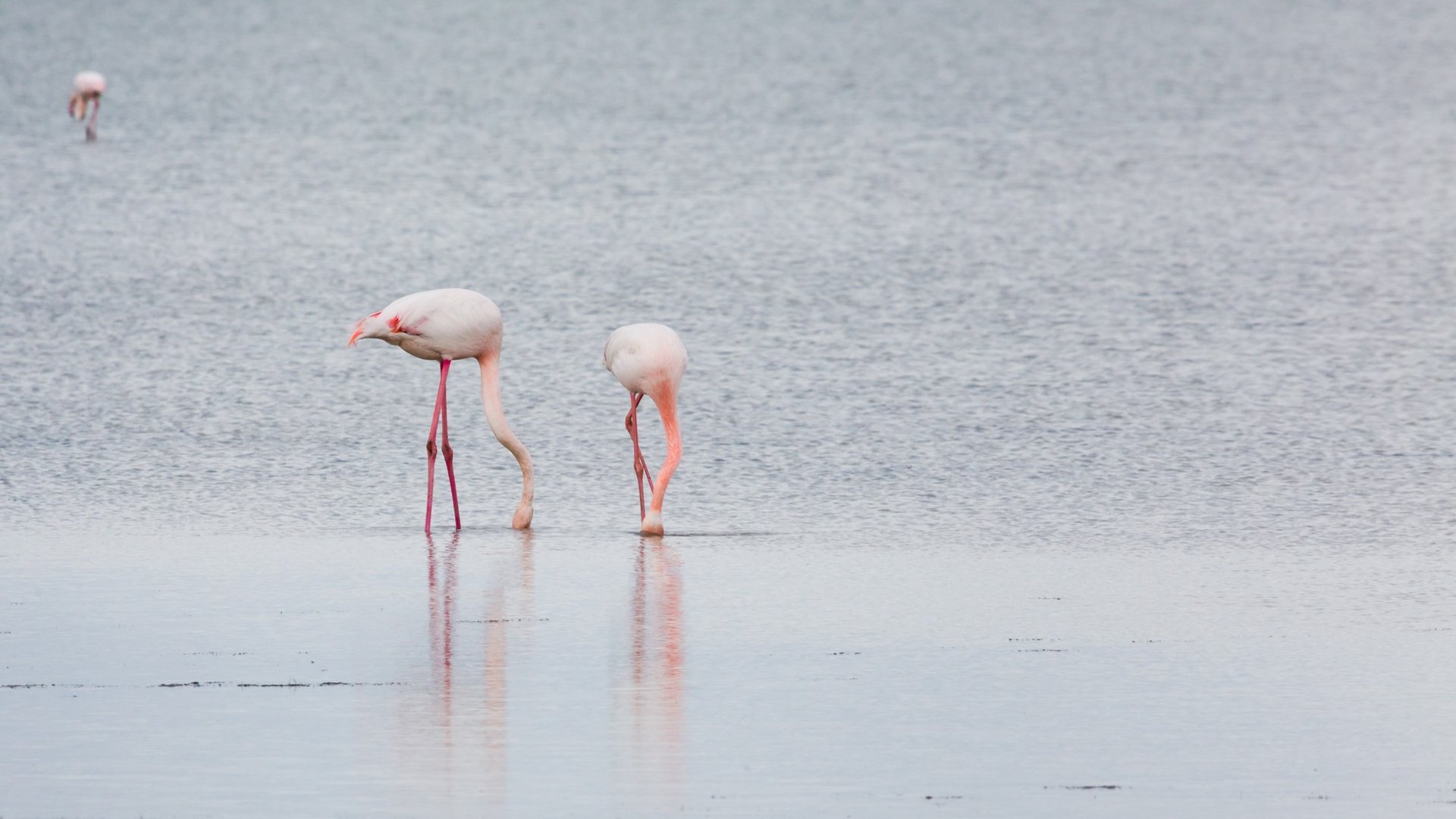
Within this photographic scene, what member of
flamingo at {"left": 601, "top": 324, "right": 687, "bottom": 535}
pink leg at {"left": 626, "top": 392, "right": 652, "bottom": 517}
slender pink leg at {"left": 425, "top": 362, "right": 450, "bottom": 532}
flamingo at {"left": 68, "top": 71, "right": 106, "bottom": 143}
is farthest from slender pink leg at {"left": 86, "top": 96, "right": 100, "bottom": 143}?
flamingo at {"left": 601, "top": 324, "right": 687, "bottom": 535}

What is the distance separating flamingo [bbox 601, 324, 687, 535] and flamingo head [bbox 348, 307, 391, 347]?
33.3 inches

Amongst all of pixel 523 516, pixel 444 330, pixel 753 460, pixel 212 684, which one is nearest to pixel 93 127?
pixel 753 460

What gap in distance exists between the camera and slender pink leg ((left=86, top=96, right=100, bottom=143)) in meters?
21.0

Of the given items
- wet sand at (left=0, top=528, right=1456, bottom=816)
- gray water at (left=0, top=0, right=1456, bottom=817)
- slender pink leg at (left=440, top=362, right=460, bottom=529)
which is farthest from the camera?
slender pink leg at (left=440, top=362, right=460, bottom=529)

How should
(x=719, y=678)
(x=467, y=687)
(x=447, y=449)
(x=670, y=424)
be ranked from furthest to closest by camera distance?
(x=447, y=449), (x=670, y=424), (x=719, y=678), (x=467, y=687)

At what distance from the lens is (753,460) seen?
9172 mm

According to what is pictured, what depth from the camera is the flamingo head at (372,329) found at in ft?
27.4

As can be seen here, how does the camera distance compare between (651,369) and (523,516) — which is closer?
(523,516)

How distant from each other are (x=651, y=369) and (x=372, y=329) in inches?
44.0

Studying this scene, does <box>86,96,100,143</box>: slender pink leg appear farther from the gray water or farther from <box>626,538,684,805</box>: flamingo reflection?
<box>626,538,684,805</box>: flamingo reflection

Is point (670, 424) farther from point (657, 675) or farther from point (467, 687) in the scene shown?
point (467, 687)

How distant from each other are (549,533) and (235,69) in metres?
20.1

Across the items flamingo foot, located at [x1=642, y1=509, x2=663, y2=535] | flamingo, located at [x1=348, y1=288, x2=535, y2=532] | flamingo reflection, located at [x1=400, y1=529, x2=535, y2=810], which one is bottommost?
flamingo reflection, located at [x1=400, y1=529, x2=535, y2=810]

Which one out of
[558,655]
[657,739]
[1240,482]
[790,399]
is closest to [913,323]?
[790,399]
